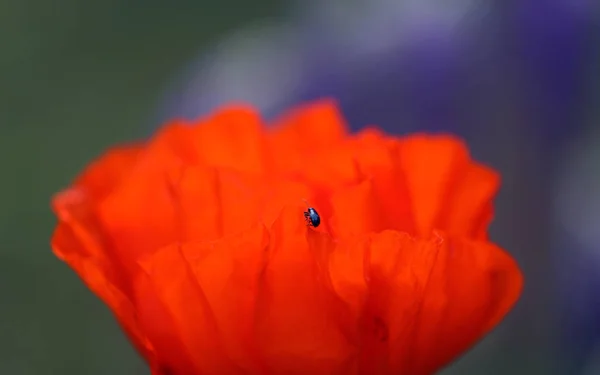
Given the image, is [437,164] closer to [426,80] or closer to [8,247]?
[426,80]

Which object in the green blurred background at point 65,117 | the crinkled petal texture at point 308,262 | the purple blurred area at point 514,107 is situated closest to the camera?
the crinkled petal texture at point 308,262

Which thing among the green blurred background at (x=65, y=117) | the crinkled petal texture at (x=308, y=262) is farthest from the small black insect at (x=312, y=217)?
the green blurred background at (x=65, y=117)

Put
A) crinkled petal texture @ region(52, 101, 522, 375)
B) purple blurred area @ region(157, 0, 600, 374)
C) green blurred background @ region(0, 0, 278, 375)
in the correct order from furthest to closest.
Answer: green blurred background @ region(0, 0, 278, 375) < purple blurred area @ region(157, 0, 600, 374) < crinkled petal texture @ region(52, 101, 522, 375)

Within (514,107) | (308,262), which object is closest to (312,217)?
(308,262)

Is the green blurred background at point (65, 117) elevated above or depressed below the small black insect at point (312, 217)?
above

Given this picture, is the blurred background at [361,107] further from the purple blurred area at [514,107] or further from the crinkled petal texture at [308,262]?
A: the crinkled petal texture at [308,262]

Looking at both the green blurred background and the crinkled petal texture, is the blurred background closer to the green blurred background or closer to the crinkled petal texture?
the green blurred background

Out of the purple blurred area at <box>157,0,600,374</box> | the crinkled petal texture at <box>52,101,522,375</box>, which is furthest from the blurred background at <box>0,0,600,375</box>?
the crinkled petal texture at <box>52,101,522,375</box>

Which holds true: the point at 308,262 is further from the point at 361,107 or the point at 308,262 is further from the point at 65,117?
the point at 65,117
